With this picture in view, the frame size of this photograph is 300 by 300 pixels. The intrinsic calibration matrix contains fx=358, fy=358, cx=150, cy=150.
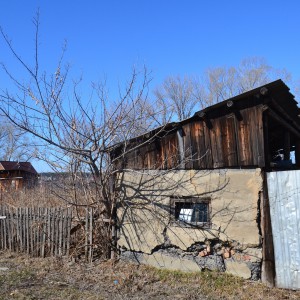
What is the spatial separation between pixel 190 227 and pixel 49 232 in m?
3.87

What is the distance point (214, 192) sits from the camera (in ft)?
23.3

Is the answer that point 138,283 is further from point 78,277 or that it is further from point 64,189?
point 64,189

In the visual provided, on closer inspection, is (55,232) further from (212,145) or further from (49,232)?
(212,145)

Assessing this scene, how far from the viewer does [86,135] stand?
7.80 m

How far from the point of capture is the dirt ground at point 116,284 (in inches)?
239

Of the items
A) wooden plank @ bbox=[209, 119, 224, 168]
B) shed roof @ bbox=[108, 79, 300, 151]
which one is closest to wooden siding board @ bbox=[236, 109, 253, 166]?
shed roof @ bbox=[108, 79, 300, 151]

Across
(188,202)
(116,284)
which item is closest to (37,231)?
(116,284)

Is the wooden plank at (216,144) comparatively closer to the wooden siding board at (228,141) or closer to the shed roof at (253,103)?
the wooden siding board at (228,141)

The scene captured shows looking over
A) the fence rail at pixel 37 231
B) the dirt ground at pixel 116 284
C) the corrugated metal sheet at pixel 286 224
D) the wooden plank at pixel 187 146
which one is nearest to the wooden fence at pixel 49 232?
the fence rail at pixel 37 231

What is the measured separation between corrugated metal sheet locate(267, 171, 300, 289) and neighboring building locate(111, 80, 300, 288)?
17 mm

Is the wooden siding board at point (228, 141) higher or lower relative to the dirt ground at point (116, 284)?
higher

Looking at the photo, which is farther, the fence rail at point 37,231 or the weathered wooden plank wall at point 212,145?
the fence rail at point 37,231

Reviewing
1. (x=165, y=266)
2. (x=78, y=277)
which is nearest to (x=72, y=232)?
(x=78, y=277)

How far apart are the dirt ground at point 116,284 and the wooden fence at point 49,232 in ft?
2.13
